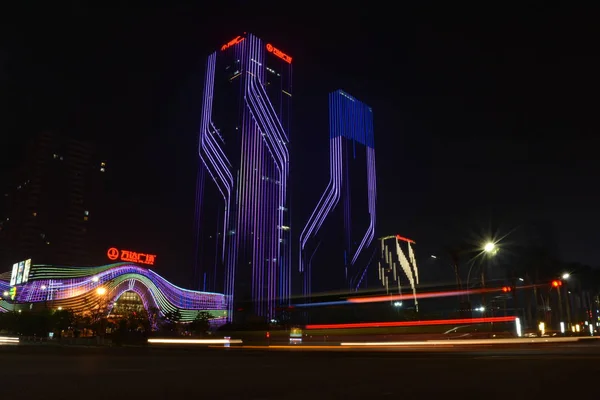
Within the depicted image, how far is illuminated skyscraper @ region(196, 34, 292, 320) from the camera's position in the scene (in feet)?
367

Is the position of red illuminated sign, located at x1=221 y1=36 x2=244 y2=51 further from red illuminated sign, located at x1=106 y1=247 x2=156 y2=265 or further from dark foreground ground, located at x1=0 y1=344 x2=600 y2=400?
dark foreground ground, located at x1=0 y1=344 x2=600 y2=400

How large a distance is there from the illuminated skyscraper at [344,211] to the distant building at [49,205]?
65.6m

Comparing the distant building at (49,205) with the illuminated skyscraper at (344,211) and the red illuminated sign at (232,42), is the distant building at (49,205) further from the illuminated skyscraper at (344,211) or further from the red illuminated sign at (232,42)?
the illuminated skyscraper at (344,211)

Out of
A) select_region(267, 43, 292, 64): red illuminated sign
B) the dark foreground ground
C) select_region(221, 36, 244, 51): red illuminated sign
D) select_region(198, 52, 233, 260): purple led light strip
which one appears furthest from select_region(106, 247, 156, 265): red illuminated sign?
the dark foreground ground

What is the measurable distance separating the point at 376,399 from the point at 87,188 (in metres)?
149

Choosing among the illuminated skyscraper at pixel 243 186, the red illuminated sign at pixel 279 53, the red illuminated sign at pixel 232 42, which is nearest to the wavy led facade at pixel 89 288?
the illuminated skyscraper at pixel 243 186

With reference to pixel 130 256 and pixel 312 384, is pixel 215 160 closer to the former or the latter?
pixel 130 256

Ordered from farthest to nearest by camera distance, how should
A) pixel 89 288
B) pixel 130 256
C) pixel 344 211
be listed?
pixel 344 211 < pixel 130 256 < pixel 89 288

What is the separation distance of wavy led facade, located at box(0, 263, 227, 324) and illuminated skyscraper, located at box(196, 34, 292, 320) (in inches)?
779

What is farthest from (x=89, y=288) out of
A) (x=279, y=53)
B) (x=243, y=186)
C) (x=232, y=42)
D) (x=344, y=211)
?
(x=279, y=53)

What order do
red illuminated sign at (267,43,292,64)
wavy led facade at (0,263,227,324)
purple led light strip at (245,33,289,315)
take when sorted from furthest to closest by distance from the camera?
red illuminated sign at (267,43,292,64) → purple led light strip at (245,33,289,315) → wavy led facade at (0,263,227,324)

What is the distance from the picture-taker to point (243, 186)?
111875 mm

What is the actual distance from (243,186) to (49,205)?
2345 inches

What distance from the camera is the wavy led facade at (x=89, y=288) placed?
3118 inches
